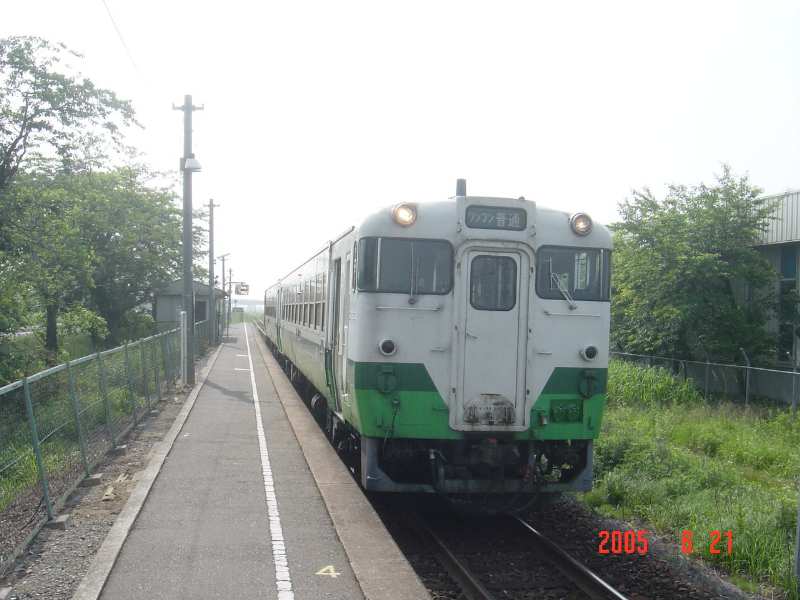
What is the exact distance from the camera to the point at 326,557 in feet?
20.4

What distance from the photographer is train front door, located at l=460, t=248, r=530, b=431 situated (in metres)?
7.49

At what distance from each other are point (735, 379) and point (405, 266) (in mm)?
13648

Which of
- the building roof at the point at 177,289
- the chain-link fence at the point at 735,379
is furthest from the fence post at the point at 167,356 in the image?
the building roof at the point at 177,289

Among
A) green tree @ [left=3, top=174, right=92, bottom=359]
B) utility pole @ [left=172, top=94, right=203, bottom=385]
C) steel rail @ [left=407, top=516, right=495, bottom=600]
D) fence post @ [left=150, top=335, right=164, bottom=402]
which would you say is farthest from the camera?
utility pole @ [left=172, top=94, right=203, bottom=385]

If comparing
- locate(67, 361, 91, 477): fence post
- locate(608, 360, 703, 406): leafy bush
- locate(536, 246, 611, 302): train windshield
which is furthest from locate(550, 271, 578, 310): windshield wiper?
locate(608, 360, 703, 406): leafy bush

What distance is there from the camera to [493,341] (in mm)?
7602

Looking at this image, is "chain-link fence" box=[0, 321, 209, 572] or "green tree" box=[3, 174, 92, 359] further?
"green tree" box=[3, 174, 92, 359]

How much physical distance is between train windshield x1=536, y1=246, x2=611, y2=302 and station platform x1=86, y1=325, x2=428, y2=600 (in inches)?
108

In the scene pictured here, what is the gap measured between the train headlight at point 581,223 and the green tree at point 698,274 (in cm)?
1292

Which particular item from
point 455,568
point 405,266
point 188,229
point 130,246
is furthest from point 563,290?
point 130,246

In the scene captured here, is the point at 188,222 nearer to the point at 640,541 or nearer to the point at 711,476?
the point at 711,476

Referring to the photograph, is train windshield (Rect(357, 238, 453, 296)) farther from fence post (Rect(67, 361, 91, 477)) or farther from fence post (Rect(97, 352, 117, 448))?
fence post (Rect(97, 352, 117, 448))

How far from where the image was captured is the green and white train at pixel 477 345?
744 cm
